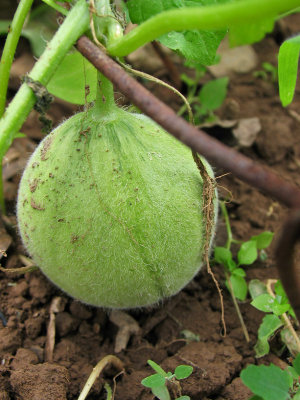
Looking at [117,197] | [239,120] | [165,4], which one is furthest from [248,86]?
[117,197]

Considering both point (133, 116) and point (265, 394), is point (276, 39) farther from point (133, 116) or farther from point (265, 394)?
point (265, 394)

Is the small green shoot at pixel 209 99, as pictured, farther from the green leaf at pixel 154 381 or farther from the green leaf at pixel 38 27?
the green leaf at pixel 154 381

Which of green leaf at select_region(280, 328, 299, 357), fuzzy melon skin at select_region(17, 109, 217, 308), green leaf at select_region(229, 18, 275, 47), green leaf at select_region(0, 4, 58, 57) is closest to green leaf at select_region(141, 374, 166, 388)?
fuzzy melon skin at select_region(17, 109, 217, 308)

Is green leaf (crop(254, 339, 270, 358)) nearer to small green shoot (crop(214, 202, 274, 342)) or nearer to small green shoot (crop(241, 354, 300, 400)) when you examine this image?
small green shoot (crop(214, 202, 274, 342))

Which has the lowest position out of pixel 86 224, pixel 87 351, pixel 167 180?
pixel 87 351

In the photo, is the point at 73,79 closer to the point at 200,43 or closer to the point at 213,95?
the point at 200,43
